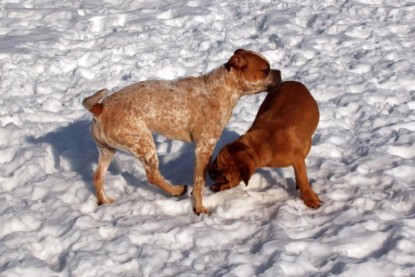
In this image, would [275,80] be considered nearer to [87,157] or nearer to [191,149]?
[191,149]

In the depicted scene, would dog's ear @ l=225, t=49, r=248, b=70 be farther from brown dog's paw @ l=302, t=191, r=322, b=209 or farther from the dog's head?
brown dog's paw @ l=302, t=191, r=322, b=209

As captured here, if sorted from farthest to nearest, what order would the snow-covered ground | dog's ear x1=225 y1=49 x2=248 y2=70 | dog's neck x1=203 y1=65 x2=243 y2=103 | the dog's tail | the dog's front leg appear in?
1. dog's neck x1=203 y1=65 x2=243 y2=103
2. dog's ear x1=225 y1=49 x2=248 y2=70
3. the dog's front leg
4. the dog's tail
5. the snow-covered ground

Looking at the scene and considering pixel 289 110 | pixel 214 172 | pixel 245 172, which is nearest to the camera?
pixel 245 172

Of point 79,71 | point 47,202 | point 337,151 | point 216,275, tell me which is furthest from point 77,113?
point 216,275

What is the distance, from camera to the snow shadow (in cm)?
609

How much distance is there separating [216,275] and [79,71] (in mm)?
4869

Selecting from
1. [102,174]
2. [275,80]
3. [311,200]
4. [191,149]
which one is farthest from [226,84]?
[102,174]

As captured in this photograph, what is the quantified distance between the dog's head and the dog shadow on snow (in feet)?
3.11

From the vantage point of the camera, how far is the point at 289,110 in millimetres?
5543

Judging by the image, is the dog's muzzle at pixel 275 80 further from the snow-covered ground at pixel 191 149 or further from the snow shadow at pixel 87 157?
the snow shadow at pixel 87 157


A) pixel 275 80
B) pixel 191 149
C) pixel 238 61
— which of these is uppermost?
pixel 238 61

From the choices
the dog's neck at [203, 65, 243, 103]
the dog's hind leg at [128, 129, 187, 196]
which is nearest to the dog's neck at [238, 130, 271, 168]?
the dog's neck at [203, 65, 243, 103]

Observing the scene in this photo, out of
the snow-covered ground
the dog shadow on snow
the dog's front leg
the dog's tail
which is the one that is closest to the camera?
the snow-covered ground

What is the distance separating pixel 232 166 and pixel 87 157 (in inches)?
80.3
